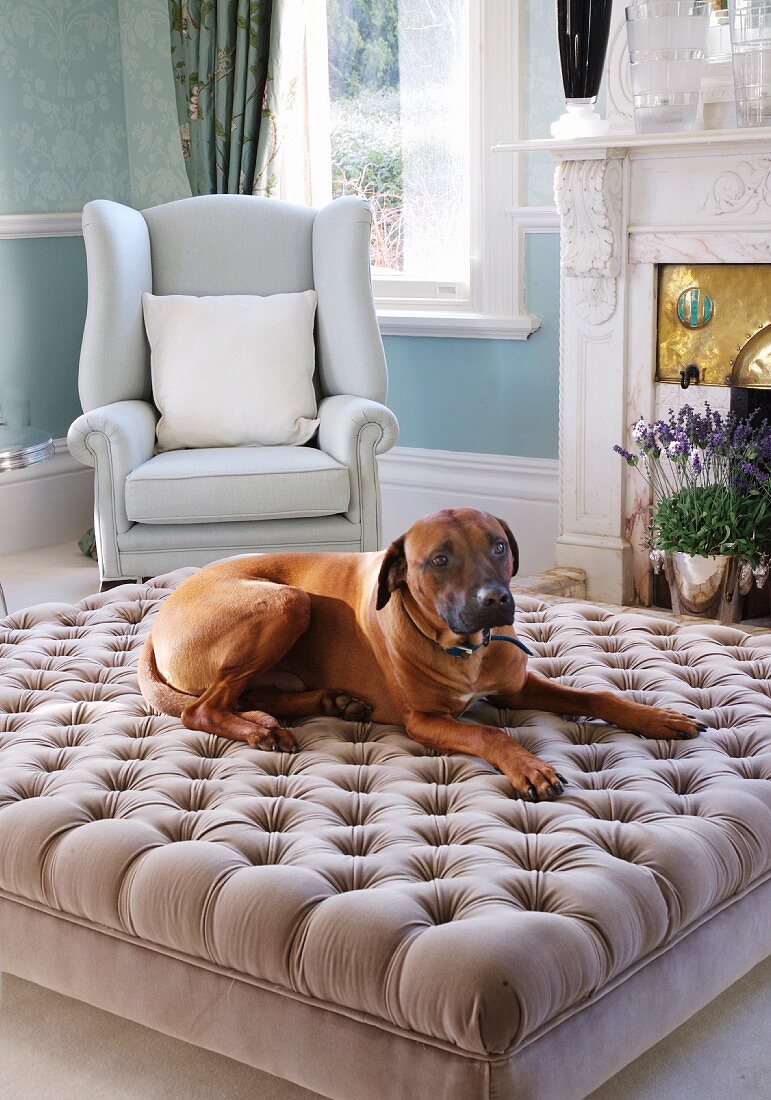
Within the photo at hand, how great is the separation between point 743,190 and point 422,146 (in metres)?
1.35

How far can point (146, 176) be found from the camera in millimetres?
4867

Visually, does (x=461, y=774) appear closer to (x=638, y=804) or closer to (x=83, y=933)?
(x=638, y=804)

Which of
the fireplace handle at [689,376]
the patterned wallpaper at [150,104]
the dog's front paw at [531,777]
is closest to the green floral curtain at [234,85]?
the patterned wallpaper at [150,104]

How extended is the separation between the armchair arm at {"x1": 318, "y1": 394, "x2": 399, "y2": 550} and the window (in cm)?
73

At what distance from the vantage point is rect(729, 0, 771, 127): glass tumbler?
3.08 m

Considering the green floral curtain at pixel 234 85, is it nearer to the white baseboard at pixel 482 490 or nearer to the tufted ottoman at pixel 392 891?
the white baseboard at pixel 482 490

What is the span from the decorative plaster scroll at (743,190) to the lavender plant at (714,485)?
0.52 meters

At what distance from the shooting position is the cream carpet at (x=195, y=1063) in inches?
60.5

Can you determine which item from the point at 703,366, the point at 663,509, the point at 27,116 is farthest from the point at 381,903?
the point at 27,116

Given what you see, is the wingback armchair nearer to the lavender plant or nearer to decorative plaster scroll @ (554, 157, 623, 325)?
decorative plaster scroll @ (554, 157, 623, 325)

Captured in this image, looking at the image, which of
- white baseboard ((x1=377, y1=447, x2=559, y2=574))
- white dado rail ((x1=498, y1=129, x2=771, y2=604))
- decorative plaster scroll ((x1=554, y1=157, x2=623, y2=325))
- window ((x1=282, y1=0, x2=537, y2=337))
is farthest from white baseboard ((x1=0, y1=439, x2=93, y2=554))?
decorative plaster scroll ((x1=554, y1=157, x2=623, y2=325))

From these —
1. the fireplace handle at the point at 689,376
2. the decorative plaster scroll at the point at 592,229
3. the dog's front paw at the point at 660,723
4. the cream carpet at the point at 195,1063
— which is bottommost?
the cream carpet at the point at 195,1063

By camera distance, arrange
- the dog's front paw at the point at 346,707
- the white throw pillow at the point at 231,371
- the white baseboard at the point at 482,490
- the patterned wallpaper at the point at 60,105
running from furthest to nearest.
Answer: the patterned wallpaper at the point at 60,105, the white baseboard at the point at 482,490, the white throw pillow at the point at 231,371, the dog's front paw at the point at 346,707

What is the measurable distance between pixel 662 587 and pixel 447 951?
2.52 metres
